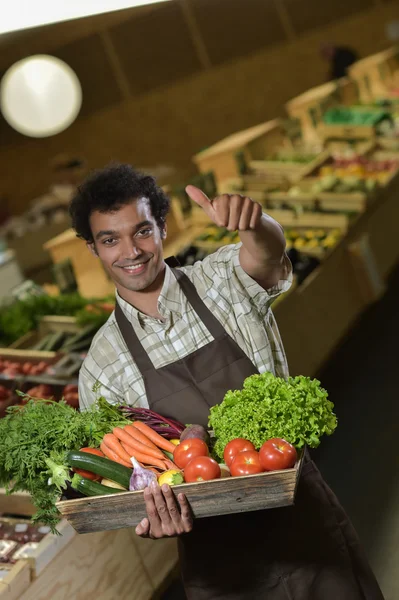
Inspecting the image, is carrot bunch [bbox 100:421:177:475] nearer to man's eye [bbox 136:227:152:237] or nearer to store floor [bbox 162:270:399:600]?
man's eye [bbox 136:227:152:237]

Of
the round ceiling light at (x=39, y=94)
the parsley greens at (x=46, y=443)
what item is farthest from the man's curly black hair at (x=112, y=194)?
the round ceiling light at (x=39, y=94)

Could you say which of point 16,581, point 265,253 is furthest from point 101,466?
point 16,581

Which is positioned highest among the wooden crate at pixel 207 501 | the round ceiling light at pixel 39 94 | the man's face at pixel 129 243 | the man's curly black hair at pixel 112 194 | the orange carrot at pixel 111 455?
the round ceiling light at pixel 39 94

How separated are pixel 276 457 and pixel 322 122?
263 inches

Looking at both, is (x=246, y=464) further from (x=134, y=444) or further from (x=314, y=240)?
(x=314, y=240)

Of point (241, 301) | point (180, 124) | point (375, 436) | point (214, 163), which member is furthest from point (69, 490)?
point (180, 124)

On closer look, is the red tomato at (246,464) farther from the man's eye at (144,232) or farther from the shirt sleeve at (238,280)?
the man's eye at (144,232)

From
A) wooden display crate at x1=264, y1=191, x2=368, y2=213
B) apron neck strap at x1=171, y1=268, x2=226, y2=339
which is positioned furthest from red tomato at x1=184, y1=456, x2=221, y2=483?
wooden display crate at x1=264, y1=191, x2=368, y2=213

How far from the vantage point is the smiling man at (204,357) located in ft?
7.68

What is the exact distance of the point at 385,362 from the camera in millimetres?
5453

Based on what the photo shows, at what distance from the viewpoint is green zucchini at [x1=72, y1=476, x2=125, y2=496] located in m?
2.10

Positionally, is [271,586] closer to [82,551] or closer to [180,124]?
[82,551]

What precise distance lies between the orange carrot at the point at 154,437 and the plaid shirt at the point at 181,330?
0.56ft

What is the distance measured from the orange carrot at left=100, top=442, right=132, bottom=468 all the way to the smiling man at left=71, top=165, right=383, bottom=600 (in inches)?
8.9
